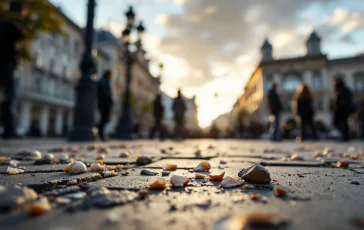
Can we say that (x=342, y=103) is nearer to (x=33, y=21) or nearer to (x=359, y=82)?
(x=33, y=21)

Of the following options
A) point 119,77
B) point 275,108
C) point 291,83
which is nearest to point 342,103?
point 275,108

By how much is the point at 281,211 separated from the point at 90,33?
682 centimetres

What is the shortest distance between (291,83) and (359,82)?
11.5m

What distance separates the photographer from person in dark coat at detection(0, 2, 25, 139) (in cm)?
557

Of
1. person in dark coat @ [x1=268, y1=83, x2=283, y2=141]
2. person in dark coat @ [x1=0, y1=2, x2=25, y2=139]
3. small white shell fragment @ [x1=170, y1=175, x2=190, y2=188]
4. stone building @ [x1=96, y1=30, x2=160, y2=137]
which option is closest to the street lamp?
person in dark coat @ [x1=0, y1=2, x2=25, y2=139]

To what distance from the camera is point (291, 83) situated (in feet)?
126

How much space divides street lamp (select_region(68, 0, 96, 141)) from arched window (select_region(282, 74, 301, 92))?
3742 centimetres

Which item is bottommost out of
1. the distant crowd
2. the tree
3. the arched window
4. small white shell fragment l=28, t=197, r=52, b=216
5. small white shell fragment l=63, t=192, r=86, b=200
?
small white shell fragment l=63, t=192, r=86, b=200

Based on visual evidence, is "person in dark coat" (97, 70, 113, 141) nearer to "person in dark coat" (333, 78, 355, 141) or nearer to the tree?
the tree

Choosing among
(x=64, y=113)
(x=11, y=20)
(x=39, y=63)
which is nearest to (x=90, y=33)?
(x=11, y=20)

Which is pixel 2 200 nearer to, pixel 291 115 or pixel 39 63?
pixel 39 63

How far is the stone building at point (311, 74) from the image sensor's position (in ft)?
121

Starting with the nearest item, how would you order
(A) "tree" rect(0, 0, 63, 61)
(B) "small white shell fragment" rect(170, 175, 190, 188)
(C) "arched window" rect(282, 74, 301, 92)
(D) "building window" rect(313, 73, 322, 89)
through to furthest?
(B) "small white shell fragment" rect(170, 175, 190, 188) < (A) "tree" rect(0, 0, 63, 61) < (D) "building window" rect(313, 73, 322, 89) < (C) "arched window" rect(282, 74, 301, 92)

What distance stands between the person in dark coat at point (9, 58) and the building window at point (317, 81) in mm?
40616
